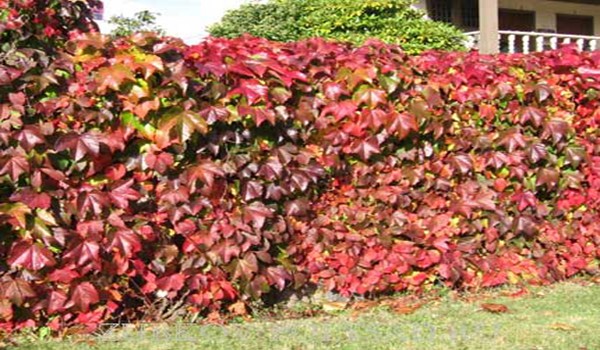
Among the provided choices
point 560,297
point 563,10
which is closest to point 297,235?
point 560,297

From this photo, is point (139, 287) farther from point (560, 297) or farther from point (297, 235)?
point (560, 297)

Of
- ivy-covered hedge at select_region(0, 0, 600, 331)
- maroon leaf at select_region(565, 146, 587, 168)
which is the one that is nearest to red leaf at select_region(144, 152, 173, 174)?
ivy-covered hedge at select_region(0, 0, 600, 331)

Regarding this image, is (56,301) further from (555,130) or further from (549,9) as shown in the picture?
(549,9)

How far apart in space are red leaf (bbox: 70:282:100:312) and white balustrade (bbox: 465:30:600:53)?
29.6 feet

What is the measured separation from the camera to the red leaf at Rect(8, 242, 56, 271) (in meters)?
3.90

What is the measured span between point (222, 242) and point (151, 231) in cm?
44

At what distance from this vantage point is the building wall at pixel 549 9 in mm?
15750

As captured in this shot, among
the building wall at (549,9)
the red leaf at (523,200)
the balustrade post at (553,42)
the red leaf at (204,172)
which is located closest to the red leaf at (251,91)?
the red leaf at (204,172)

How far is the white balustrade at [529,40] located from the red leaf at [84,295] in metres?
9.01

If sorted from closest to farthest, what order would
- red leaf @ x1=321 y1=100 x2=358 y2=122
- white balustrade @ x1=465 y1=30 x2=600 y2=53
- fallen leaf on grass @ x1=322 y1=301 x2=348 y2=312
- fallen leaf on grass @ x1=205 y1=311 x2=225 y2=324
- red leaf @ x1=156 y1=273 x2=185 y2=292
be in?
red leaf @ x1=156 y1=273 x2=185 y2=292 < fallen leaf on grass @ x1=205 y1=311 x2=225 y2=324 < red leaf @ x1=321 y1=100 x2=358 y2=122 < fallen leaf on grass @ x1=322 y1=301 x2=348 y2=312 < white balustrade @ x1=465 y1=30 x2=600 y2=53

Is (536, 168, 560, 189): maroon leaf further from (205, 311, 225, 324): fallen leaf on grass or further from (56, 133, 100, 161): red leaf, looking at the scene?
(56, 133, 100, 161): red leaf

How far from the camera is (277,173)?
14.4 feet

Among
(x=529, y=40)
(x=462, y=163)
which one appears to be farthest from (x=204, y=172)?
(x=529, y=40)

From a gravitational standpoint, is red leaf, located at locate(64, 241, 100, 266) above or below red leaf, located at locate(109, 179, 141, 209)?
below
